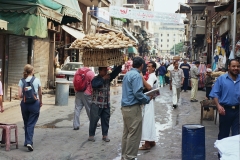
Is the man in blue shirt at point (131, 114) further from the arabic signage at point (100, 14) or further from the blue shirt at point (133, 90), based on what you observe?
the arabic signage at point (100, 14)

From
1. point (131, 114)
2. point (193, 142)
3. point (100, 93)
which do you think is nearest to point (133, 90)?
point (131, 114)

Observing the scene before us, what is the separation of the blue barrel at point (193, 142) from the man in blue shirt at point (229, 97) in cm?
43

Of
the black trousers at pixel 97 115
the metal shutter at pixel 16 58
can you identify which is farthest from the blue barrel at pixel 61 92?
the black trousers at pixel 97 115

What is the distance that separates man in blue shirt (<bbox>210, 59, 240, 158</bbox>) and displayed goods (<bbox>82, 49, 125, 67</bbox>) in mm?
2261

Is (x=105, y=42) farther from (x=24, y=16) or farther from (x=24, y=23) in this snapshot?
(x=24, y=16)

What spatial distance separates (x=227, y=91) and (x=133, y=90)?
151 centimetres

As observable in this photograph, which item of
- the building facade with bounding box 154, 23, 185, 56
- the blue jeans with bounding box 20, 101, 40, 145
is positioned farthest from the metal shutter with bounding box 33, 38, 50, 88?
the building facade with bounding box 154, 23, 185, 56

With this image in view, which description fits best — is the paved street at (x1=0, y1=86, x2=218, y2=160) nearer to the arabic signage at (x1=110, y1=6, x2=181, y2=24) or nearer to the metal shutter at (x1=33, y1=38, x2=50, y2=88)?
the metal shutter at (x1=33, y1=38, x2=50, y2=88)

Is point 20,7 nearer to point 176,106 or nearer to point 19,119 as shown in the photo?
point 19,119

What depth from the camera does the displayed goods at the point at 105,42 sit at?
7488mm

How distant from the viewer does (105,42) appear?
7594 millimetres

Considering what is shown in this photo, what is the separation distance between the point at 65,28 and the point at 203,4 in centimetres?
1513

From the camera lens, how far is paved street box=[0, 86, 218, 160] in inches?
279

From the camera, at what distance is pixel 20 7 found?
42.3 ft
